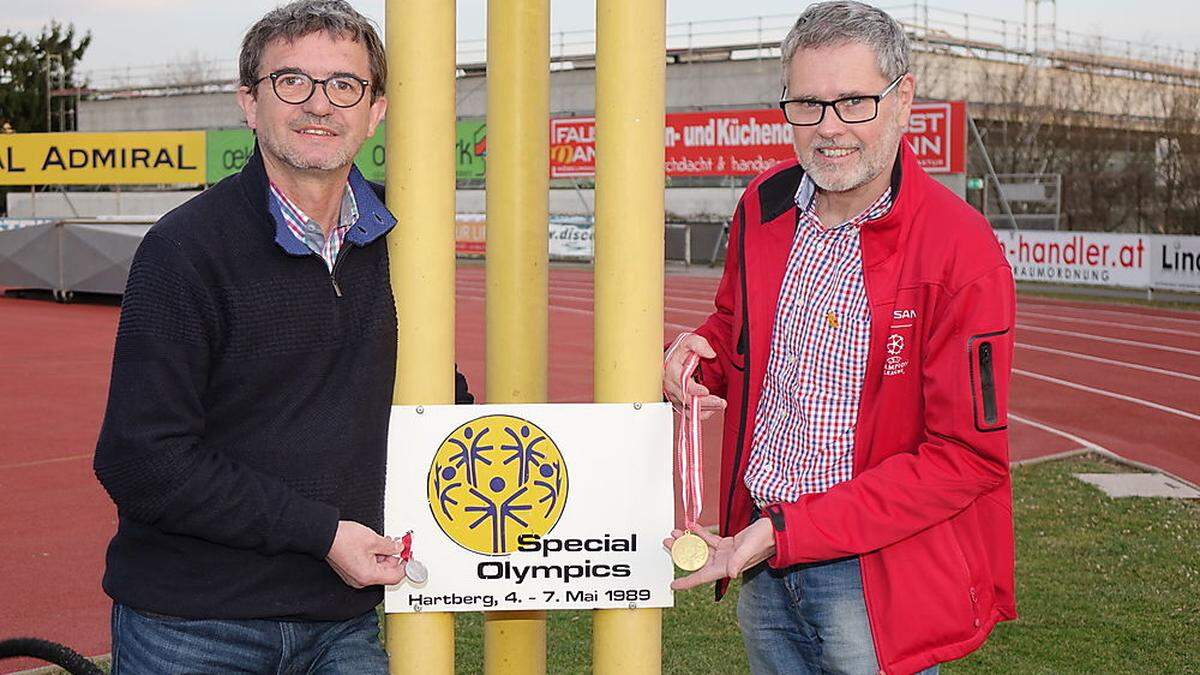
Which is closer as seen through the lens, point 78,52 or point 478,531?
point 478,531

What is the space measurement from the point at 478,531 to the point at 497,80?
0.90m

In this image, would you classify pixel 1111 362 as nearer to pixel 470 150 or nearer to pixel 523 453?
pixel 523 453

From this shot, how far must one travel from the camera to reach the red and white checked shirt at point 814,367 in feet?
8.81

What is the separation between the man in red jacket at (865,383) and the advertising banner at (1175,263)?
72.2 feet

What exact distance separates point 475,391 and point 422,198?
11.2 metres

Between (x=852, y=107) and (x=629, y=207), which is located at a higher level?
(x=852, y=107)

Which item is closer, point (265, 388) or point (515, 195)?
point (265, 388)

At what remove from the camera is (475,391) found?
45.3 feet

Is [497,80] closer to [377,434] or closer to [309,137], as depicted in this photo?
[309,137]

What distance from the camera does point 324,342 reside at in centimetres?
257

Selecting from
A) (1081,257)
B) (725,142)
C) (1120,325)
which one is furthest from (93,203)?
(1120,325)

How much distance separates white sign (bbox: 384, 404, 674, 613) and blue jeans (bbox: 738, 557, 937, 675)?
0.34 meters

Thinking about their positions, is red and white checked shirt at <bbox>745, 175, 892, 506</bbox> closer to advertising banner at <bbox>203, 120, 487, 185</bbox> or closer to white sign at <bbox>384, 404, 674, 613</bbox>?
white sign at <bbox>384, 404, 674, 613</bbox>

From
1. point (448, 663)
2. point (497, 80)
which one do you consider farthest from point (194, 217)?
point (448, 663)
